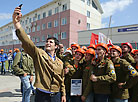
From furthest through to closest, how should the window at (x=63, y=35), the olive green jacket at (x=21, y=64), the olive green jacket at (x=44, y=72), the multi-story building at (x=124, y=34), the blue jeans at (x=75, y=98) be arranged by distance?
the window at (x=63, y=35)
the multi-story building at (x=124, y=34)
the olive green jacket at (x=21, y=64)
the blue jeans at (x=75, y=98)
the olive green jacket at (x=44, y=72)

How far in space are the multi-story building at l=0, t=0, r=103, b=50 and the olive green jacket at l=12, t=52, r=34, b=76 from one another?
20.5 m

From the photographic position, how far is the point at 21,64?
3.97 m

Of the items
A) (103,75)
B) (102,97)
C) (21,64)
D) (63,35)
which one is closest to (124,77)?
(103,75)

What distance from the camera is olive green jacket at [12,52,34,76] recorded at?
380 cm

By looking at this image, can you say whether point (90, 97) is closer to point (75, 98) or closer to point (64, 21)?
point (75, 98)

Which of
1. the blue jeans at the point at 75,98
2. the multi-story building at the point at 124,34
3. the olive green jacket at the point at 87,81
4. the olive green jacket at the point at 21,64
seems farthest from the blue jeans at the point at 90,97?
the multi-story building at the point at 124,34

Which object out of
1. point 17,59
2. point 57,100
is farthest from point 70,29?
point 57,100

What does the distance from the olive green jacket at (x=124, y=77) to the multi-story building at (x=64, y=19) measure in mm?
21754

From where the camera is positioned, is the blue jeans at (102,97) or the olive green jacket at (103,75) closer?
the olive green jacket at (103,75)

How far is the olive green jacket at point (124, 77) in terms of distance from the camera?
2.62 meters

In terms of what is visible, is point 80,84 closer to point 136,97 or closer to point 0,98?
point 136,97

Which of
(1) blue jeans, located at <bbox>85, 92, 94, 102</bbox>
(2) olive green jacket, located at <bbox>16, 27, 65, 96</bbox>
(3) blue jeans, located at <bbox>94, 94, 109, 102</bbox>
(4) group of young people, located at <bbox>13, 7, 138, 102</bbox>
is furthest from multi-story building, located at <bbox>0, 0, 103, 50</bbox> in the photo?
(2) olive green jacket, located at <bbox>16, 27, 65, 96</bbox>

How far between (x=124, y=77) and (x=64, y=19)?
940 inches

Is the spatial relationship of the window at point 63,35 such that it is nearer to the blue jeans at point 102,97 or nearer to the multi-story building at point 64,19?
the multi-story building at point 64,19
